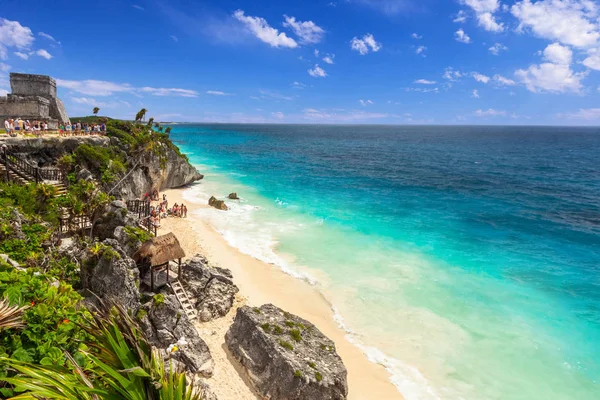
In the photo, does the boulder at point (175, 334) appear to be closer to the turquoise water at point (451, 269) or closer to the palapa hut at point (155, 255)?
the palapa hut at point (155, 255)

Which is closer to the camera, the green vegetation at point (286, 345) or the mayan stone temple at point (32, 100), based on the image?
the green vegetation at point (286, 345)

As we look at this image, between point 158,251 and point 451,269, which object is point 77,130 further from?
point 451,269

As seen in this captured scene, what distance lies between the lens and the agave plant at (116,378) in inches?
172

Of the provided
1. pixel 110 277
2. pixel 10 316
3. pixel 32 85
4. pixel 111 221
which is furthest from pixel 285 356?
pixel 32 85

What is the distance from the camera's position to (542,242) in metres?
30.7

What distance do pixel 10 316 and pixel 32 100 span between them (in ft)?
103

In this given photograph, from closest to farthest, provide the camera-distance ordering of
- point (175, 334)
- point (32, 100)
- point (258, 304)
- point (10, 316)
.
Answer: point (10, 316), point (175, 334), point (258, 304), point (32, 100)

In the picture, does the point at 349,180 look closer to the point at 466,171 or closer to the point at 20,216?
the point at 466,171

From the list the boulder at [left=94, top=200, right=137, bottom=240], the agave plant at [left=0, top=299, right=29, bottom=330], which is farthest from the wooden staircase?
the agave plant at [left=0, top=299, right=29, bottom=330]

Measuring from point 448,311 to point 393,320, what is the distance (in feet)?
12.5

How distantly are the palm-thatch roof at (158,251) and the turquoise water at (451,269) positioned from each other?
8.82 metres

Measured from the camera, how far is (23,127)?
92.1 ft

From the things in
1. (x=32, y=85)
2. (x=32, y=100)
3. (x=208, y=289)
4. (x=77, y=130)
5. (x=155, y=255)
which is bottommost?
(x=208, y=289)

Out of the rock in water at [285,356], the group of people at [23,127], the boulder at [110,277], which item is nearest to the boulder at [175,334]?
the boulder at [110,277]
